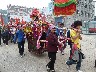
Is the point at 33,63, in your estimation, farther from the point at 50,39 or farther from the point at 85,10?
the point at 85,10

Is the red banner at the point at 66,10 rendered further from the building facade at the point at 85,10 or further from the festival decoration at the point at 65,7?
the building facade at the point at 85,10

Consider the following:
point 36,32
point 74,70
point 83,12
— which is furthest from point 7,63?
point 83,12

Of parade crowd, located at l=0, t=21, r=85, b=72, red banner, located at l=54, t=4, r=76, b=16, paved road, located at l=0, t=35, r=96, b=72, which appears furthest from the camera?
red banner, located at l=54, t=4, r=76, b=16

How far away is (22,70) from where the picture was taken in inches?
411

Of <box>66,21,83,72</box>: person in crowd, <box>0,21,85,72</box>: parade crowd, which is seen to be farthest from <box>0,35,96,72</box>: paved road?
<box>66,21,83,72</box>: person in crowd

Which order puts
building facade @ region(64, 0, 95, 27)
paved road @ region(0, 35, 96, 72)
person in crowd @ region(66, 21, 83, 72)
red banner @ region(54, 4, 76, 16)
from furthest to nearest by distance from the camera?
1. building facade @ region(64, 0, 95, 27)
2. red banner @ region(54, 4, 76, 16)
3. paved road @ region(0, 35, 96, 72)
4. person in crowd @ region(66, 21, 83, 72)

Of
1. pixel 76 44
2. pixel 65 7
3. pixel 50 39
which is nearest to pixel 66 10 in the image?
pixel 65 7

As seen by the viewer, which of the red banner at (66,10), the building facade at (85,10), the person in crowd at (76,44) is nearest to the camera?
the person in crowd at (76,44)

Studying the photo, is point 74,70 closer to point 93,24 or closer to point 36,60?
point 36,60

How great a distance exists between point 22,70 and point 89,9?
2407 inches

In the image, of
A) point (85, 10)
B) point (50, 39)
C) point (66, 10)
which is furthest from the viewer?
point (85, 10)

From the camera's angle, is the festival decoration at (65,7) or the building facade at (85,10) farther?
the building facade at (85,10)

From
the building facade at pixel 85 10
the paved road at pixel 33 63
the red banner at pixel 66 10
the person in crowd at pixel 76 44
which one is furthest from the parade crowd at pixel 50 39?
the building facade at pixel 85 10

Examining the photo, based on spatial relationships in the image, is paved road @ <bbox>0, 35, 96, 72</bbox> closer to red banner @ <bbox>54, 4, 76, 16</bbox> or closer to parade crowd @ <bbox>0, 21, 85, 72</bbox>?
parade crowd @ <bbox>0, 21, 85, 72</bbox>
